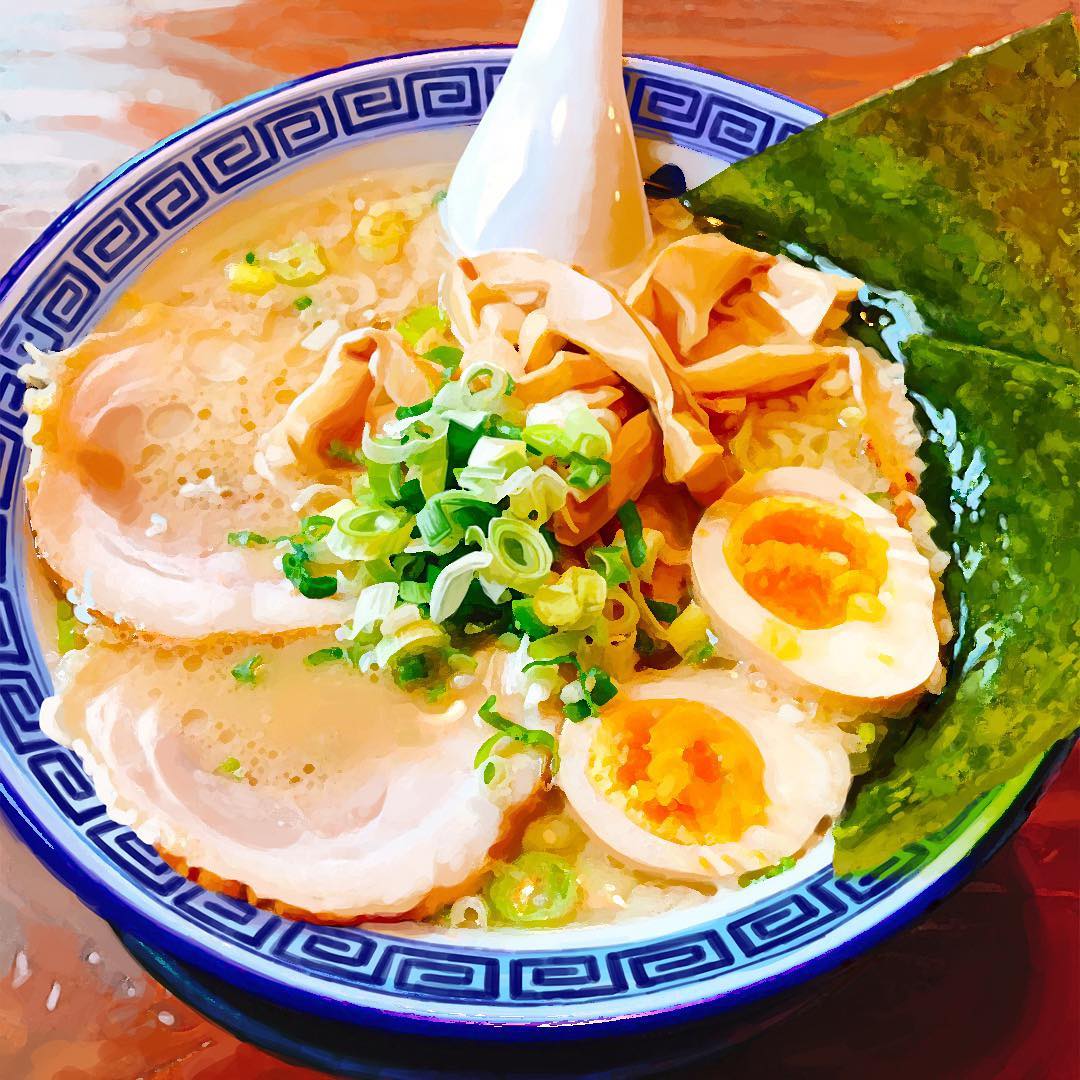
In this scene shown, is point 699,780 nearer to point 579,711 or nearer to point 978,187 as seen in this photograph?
point 579,711

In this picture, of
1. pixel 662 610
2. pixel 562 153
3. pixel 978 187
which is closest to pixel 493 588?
pixel 662 610

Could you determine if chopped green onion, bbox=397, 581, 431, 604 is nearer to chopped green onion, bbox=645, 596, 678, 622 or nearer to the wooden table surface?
chopped green onion, bbox=645, 596, 678, 622

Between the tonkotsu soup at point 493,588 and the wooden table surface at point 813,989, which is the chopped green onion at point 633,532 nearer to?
the tonkotsu soup at point 493,588

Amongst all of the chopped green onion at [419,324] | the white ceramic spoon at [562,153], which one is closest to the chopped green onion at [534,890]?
the chopped green onion at [419,324]

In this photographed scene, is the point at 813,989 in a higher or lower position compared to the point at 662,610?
lower

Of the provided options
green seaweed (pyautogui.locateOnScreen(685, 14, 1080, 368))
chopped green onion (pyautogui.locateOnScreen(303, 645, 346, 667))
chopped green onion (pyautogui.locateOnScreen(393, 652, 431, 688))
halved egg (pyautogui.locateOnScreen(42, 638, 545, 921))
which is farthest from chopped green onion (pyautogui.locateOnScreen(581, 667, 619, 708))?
green seaweed (pyautogui.locateOnScreen(685, 14, 1080, 368))

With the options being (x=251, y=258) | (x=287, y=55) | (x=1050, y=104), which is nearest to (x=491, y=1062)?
(x=251, y=258)
